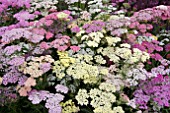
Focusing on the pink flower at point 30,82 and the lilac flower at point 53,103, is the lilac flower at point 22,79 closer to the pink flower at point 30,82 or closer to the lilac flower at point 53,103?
the pink flower at point 30,82

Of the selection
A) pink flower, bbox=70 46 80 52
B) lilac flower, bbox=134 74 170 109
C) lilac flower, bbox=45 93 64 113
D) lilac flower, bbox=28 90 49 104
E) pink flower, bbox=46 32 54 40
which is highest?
pink flower, bbox=46 32 54 40

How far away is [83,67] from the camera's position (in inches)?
82.4

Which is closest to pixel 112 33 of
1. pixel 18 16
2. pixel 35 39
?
pixel 35 39

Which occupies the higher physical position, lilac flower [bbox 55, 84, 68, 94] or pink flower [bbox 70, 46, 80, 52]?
pink flower [bbox 70, 46, 80, 52]

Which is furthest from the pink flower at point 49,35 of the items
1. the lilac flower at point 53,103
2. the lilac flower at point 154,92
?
the lilac flower at point 154,92

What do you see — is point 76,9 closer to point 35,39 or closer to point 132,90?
point 35,39

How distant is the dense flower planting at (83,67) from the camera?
2.03 meters

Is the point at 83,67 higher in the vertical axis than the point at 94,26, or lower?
lower

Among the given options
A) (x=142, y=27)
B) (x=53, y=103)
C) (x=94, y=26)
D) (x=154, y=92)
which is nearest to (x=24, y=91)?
(x=53, y=103)

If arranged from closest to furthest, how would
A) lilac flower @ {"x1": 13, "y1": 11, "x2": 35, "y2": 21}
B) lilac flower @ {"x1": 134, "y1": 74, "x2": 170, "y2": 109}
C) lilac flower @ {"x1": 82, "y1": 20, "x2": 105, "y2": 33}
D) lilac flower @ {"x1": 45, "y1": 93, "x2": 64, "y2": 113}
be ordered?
lilac flower @ {"x1": 45, "y1": 93, "x2": 64, "y2": 113} → lilac flower @ {"x1": 134, "y1": 74, "x2": 170, "y2": 109} → lilac flower @ {"x1": 82, "y1": 20, "x2": 105, "y2": 33} → lilac flower @ {"x1": 13, "y1": 11, "x2": 35, "y2": 21}

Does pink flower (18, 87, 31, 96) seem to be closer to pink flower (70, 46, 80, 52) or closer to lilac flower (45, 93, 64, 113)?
lilac flower (45, 93, 64, 113)

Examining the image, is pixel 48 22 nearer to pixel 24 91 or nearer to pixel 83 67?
pixel 83 67

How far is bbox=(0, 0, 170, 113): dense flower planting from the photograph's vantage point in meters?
2.03

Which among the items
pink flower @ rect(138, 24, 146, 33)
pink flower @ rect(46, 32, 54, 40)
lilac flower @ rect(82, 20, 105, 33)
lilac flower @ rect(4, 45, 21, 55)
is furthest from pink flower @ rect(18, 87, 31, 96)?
pink flower @ rect(138, 24, 146, 33)
